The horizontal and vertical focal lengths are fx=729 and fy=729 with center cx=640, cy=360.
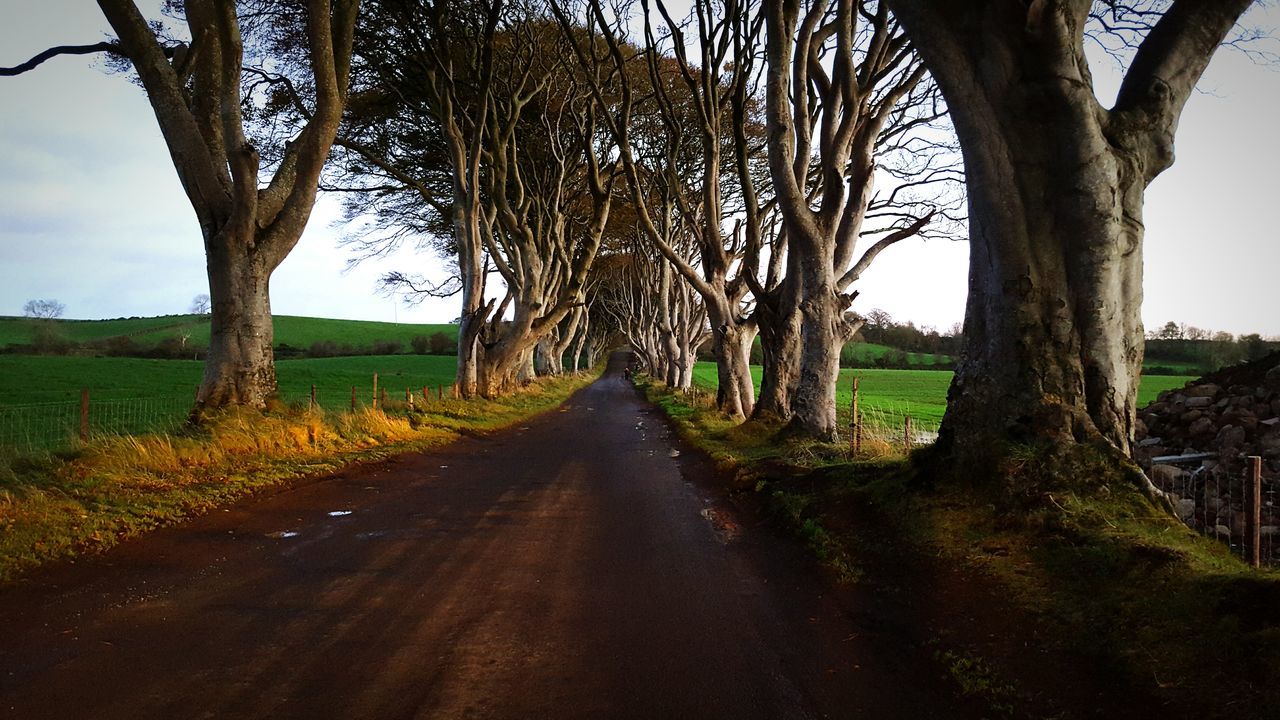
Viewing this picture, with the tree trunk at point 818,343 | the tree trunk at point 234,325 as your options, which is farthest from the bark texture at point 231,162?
the tree trunk at point 818,343

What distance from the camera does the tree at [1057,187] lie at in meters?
5.53

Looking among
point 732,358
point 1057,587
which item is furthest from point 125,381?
point 1057,587

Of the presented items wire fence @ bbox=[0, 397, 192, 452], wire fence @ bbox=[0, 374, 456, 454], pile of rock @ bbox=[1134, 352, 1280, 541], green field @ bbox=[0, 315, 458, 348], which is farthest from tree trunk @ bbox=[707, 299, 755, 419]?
green field @ bbox=[0, 315, 458, 348]

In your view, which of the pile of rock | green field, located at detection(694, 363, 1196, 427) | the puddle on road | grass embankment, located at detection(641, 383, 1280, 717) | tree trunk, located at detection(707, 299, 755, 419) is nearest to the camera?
grass embankment, located at detection(641, 383, 1280, 717)

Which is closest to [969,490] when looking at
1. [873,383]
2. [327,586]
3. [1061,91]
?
[1061,91]

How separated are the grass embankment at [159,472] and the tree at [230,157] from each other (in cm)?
108

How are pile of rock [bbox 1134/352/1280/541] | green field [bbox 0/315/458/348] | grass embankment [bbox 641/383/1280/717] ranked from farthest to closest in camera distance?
green field [bbox 0/315/458/348] < pile of rock [bbox 1134/352/1280/541] < grass embankment [bbox 641/383/1280/717]

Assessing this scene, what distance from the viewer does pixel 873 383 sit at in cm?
5616

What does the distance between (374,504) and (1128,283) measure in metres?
7.41

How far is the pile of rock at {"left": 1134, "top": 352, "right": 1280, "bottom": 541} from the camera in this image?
764 centimetres

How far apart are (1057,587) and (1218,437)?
7337mm

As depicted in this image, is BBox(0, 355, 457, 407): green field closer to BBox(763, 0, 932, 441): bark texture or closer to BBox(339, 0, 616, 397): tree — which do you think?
BBox(339, 0, 616, 397): tree

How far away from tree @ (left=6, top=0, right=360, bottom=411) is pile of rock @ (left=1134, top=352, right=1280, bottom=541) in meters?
11.7

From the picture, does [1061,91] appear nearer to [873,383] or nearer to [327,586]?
[327,586]
